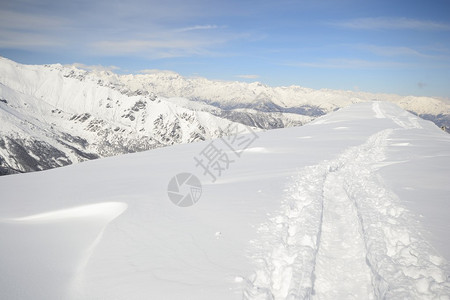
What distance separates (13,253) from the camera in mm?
7012

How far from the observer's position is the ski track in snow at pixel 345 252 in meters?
6.14

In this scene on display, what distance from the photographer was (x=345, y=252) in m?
7.79

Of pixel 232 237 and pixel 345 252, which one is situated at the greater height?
pixel 232 237

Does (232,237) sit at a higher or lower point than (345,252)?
higher

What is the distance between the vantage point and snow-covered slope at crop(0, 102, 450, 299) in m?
6.08

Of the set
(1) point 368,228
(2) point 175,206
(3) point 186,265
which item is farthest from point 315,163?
(3) point 186,265

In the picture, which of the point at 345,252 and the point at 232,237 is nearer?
the point at 345,252

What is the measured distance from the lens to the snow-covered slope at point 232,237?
6082 millimetres

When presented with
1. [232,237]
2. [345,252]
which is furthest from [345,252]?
[232,237]

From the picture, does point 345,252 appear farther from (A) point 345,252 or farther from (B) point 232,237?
(B) point 232,237

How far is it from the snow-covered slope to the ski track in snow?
34mm

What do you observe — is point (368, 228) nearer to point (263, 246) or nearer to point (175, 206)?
point (263, 246)

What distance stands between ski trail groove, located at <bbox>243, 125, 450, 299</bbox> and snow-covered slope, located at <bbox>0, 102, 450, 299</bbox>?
0.03 m

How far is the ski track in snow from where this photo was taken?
6.14 metres
